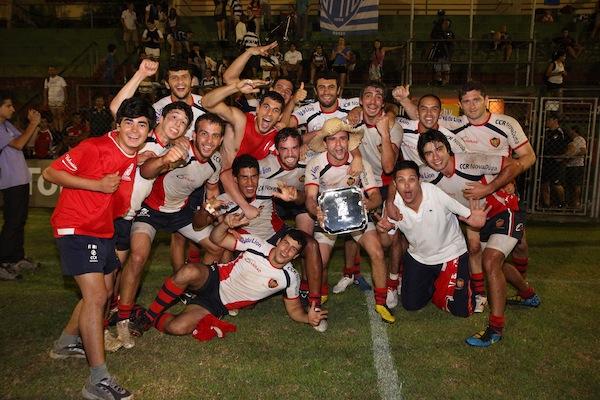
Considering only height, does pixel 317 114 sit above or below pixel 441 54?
below

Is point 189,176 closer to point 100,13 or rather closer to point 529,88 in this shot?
point 529,88

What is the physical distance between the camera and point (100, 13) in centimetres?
2314

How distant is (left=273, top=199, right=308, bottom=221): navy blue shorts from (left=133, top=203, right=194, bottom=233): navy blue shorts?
1.10 m

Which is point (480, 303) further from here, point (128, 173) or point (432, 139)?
point (128, 173)

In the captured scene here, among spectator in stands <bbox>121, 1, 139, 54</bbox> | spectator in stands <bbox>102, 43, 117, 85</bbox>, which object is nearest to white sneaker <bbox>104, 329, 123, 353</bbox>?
spectator in stands <bbox>102, 43, 117, 85</bbox>

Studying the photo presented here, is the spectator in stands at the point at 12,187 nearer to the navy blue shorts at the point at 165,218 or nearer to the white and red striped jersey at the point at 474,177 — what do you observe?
the navy blue shorts at the point at 165,218

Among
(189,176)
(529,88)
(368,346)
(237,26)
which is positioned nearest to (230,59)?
(237,26)

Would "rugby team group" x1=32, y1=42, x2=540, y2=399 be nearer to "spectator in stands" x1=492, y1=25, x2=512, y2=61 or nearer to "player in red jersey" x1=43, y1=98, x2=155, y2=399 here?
"player in red jersey" x1=43, y1=98, x2=155, y2=399

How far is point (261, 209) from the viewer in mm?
6359

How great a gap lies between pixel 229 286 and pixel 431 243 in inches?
86.2

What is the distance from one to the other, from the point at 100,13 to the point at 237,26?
8404 millimetres

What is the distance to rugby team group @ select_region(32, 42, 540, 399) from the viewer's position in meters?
5.52

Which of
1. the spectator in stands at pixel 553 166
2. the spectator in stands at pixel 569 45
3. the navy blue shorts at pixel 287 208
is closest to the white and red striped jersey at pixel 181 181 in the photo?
the navy blue shorts at pixel 287 208

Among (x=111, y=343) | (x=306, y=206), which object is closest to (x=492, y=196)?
(x=306, y=206)
